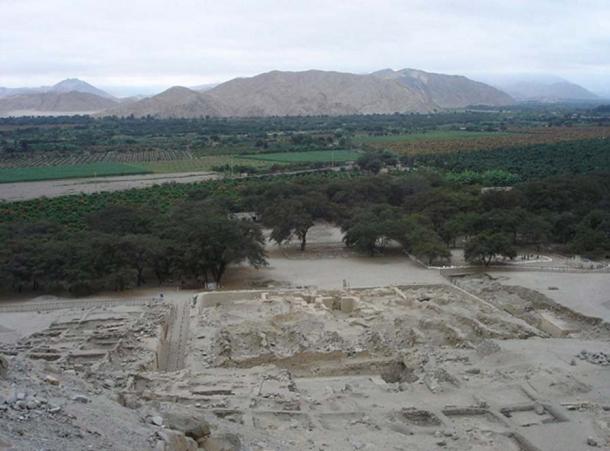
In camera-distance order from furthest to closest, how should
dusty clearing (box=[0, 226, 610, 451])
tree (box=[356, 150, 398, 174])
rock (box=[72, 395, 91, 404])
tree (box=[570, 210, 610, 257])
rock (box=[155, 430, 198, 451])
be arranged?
tree (box=[356, 150, 398, 174]), tree (box=[570, 210, 610, 257]), dusty clearing (box=[0, 226, 610, 451]), rock (box=[72, 395, 91, 404]), rock (box=[155, 430, 198, 451])

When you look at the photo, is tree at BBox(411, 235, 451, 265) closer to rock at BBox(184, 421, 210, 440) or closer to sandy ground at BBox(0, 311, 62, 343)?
sandy ground at BBox(0, 311, 62, 343)

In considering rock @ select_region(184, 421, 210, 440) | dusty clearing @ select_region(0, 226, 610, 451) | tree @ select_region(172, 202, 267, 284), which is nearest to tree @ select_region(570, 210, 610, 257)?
dusty clearing @ select_region(0, 226, 610, 451)

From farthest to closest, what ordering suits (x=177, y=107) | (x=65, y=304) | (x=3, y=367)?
1. (x=177, y=107)
2. (x=65, y=304)
3. (x=3, y=367)

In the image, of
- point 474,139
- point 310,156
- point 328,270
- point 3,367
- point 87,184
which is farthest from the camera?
point 474,139

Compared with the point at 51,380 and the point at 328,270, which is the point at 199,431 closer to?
the point at 51,380

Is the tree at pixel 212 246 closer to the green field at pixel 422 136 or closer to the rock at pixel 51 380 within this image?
the rock at pixel 51 380

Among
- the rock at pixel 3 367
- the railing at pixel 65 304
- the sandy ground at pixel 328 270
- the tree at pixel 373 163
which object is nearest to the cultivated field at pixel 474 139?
the tree at pixel 373 163

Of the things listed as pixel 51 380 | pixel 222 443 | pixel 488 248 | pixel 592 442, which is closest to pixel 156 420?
pixel 222 443
